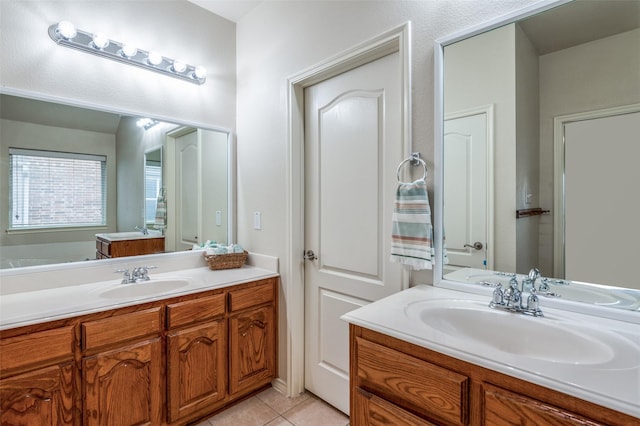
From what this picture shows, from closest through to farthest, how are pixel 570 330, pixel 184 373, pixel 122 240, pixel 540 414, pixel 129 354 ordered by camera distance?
pixel 540 414 < pixel 570 330 < pixel 129 354 < pixel 184 373 < pixel 122 240

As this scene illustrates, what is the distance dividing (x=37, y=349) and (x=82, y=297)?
0.96 ft

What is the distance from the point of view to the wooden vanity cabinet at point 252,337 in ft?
→ 6.26

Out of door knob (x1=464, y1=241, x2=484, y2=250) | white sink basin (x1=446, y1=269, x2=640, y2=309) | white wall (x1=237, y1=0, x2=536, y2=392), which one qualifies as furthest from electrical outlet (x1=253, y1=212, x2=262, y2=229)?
white sink basin (x1=446, y1=269, x2=640, y2=309)

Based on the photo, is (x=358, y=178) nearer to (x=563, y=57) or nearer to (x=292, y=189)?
(x=292, y=189)

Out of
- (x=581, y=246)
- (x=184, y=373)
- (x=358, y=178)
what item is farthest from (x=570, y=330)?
(x=184, y=373)

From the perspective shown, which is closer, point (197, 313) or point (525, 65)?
point (525, 65)

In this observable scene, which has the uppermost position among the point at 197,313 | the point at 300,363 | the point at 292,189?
the point at 292,189

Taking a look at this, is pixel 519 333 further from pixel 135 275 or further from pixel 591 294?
pixel 135 275

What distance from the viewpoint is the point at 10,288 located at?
1.56 metres

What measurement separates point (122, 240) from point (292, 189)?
1.09m

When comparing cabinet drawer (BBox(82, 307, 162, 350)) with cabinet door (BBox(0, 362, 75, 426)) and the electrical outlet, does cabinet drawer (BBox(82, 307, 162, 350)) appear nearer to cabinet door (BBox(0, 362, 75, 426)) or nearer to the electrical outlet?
cabinet door (BBox(0, 362, 75, 426))

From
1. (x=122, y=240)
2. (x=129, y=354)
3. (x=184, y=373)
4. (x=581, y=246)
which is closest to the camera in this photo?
(x=581, y=246)

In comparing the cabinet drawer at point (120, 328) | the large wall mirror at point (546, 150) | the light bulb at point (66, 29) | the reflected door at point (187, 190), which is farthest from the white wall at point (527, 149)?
the light bulb at point (66, 29)

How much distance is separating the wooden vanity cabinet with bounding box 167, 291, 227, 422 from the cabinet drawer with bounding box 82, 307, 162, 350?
0.25 ft
